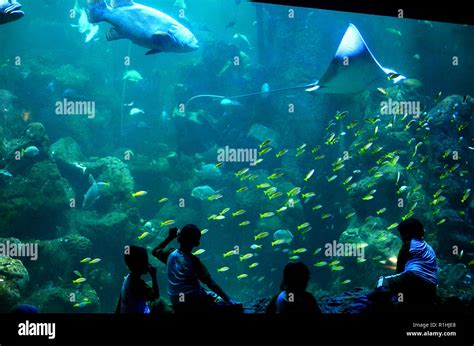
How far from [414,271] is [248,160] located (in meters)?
10.2

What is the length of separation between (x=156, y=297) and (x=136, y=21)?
3.75m

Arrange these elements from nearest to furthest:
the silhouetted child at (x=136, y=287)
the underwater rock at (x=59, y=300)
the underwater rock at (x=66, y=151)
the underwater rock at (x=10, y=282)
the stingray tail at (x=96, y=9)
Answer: the silhouetted child at (x=136, y=287) → the stingray tail at (x=96, y=9) → the underwater rock at (x=10, y=282) → the underwater rock at (x=59, y=300) → the underwater rock at (x=66, y=151)

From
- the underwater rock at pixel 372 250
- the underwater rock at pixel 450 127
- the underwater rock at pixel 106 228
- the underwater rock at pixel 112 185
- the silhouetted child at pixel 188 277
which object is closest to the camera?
the silhouetted child at pixel 188 277

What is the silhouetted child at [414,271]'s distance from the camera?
3.00m

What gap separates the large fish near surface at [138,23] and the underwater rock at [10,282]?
4.67 meters

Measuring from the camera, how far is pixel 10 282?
19.9 ft

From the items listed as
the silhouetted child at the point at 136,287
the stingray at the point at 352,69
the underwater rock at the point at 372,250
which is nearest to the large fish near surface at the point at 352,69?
the stingray at the point at 352,69

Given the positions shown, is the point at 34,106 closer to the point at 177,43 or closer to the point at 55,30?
the point at 55,30

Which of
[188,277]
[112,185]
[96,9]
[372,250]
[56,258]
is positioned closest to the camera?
[188,277]

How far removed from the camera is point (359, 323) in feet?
7.32

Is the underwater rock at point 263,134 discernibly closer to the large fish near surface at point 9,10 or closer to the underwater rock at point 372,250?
the underwater rock at point 372,250

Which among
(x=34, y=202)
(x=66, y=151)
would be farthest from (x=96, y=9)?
(x=66, y=151)

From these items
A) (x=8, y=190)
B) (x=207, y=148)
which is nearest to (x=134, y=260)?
(x=8, y=190)

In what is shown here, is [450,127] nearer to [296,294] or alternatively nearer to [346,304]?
[346,304]
